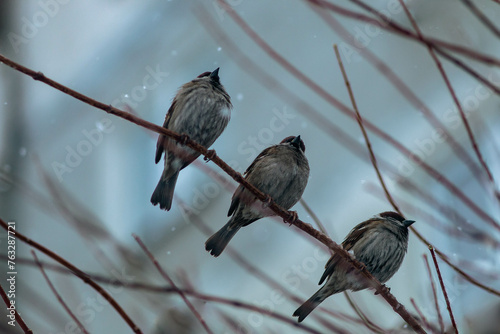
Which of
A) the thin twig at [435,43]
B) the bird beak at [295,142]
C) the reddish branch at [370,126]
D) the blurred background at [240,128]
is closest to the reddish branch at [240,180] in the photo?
the reddish branch at [370,126]

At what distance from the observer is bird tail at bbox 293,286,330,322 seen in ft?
10.0

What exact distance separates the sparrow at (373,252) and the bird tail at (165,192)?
96 centimetres

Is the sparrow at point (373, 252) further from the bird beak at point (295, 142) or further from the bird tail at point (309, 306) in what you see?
the bird beak at point (295, 142)

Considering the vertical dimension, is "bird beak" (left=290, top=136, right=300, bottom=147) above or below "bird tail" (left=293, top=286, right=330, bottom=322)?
above

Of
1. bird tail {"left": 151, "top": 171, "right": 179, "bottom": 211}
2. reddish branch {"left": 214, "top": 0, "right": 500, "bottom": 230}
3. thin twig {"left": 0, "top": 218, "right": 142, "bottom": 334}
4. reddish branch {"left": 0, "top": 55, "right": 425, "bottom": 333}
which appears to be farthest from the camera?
bird tail {"left": 151, "top": 171, "right": 179, "bottom": 211}

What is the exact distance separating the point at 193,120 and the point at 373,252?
140cm


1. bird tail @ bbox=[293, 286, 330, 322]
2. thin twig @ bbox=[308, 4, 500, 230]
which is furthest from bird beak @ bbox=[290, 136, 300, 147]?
thin twig @ bbox=[308, 4, 500, 230]

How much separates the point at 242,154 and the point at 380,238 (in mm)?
4818

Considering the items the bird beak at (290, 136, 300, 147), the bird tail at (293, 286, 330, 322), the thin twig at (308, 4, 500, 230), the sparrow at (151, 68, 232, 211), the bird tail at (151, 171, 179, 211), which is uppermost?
the sparrow at (151, 68, 232, 211)

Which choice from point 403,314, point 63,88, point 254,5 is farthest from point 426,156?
point 63,88

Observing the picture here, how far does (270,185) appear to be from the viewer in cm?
364

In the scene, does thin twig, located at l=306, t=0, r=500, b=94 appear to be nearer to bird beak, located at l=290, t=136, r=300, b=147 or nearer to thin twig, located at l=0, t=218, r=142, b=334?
thin twig, located at l=0, t=218, r=142, b=334

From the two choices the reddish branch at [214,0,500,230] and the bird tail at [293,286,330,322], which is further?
the bird tail at [293,286,330,322]

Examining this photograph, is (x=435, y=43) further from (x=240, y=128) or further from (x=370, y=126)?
(x=240, y=128)
